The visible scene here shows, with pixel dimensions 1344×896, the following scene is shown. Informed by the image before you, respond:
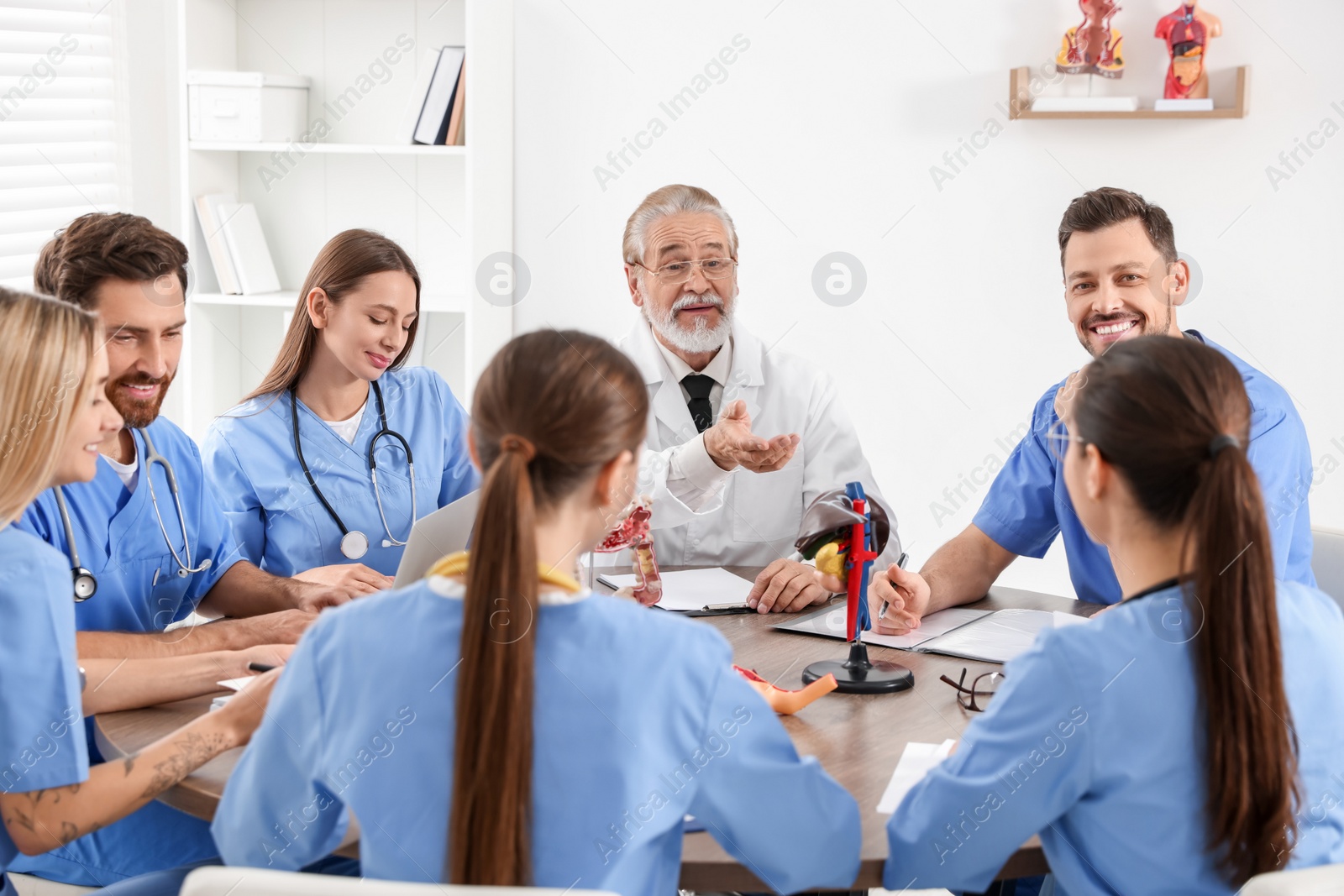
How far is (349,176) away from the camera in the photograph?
375 cm

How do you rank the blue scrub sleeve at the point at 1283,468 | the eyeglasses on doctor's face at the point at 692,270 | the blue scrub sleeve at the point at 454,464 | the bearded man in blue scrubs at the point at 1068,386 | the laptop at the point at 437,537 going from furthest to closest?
1. the eyeglasses on doctor's face at the point at 692,270
2. the blue scrub sleeve at the point at 454,464
3. the bearded man in blue scrubs at the point at 1068,386
4. the blue scrub sleeve at the point at 1283,468
5. the laptop at the point at 437,537

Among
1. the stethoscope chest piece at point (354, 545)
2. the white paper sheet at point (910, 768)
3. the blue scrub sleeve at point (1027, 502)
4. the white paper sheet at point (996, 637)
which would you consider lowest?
the white paper sheet at point (910, 768)

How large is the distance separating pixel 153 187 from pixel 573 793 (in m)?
3.04

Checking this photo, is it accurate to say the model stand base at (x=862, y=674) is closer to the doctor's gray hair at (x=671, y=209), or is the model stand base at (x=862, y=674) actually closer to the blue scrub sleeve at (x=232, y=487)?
the blue scrub sleeve at (x=232, y=487)

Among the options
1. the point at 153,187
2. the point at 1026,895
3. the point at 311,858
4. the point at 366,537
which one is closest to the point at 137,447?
the point at 366,537

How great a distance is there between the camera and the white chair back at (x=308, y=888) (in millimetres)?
966

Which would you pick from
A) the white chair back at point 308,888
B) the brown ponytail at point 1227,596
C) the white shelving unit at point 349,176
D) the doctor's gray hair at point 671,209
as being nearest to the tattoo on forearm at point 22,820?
the white chair back at point 308,888

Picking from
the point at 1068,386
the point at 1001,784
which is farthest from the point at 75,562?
the point at 1068,386

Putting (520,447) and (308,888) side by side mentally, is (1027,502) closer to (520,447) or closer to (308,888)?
(520,447)

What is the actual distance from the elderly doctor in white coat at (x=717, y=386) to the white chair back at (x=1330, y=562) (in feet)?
2.62

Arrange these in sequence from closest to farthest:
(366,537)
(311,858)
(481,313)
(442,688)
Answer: (442,688), (311,858), (366,537), (481,313)

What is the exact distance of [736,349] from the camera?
9.27ft

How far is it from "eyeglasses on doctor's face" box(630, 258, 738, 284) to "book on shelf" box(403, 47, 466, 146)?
103 cm

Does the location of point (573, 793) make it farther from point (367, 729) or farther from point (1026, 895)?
point (1026, 895)
